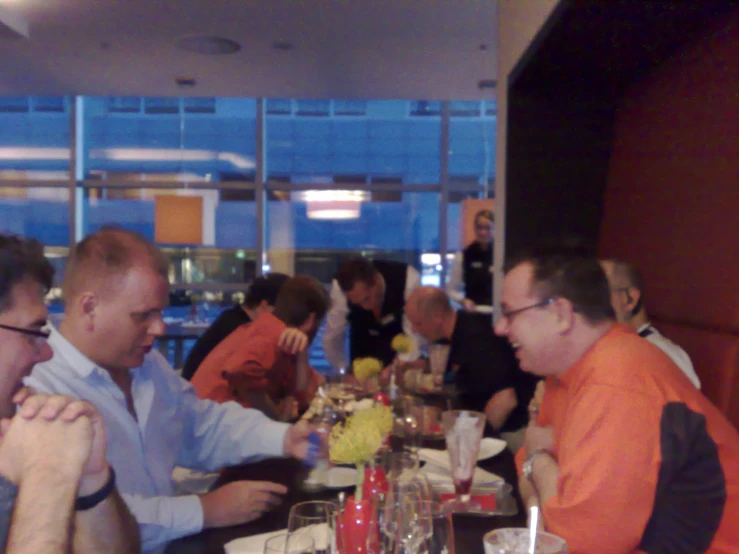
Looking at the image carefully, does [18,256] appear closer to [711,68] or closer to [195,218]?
[711,68]

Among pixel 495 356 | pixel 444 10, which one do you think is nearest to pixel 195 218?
pixel 444 10

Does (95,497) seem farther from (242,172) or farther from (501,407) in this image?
(242,172)

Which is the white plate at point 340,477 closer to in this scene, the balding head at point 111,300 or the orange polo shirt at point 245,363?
the balding head at point 111,300

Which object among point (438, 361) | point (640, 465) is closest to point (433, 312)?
point (438, 361)

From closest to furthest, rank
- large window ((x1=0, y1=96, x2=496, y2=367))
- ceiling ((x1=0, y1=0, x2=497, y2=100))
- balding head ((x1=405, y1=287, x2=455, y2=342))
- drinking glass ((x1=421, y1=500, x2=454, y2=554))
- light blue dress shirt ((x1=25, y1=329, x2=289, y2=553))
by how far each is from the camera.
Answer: drinking glass ((x1=421, y1=500, x2=454, y2=554)) < light blue dress shirt ((x1=25, y1=329, x2=289, y2=553)) < balding head ((x1=405, y1=287, x2=455, y2=342)) < ceiling ((x1=0, y1=0, x2=497, y2=100)) < large window ((x1=0, y1=96, x2=496, y2=367))

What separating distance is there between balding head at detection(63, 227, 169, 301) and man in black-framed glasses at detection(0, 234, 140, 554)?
0.98 feet

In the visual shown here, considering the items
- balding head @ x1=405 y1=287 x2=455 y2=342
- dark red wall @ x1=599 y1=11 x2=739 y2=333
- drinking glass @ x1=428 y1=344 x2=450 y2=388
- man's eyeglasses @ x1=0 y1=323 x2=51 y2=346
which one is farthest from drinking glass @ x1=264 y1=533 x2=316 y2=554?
balding head @ x1=405 y1=287 x2=455 y2=342

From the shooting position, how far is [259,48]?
4980 mm

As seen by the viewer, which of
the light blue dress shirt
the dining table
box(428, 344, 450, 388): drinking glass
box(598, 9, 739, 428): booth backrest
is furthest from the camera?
box(428, 344, 450, 388): drinking glass

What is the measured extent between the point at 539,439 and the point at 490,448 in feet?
1.17

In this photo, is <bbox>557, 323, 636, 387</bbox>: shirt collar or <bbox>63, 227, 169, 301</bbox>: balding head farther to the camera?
<bbox>63, 227, 169, 301</bbox>: balding head

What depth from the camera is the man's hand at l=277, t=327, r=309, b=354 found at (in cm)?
309

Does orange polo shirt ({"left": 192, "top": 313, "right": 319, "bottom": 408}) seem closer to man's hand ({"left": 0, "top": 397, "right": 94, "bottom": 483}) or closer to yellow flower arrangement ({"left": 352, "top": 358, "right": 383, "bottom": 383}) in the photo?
yellow flower arrangement ({"left": 352, "top": 358, "right": 383, "bottom": 383})

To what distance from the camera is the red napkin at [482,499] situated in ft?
5.22
